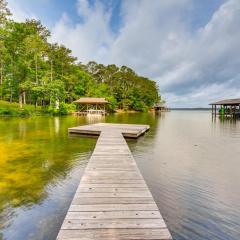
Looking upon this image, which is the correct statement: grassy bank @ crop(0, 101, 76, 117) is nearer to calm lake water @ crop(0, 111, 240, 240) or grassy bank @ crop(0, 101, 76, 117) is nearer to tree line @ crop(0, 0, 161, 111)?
tree line @ crop(0, 0, 161, 111)

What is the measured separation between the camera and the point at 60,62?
4291 centimetres

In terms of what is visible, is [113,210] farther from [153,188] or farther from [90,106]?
[90,106]

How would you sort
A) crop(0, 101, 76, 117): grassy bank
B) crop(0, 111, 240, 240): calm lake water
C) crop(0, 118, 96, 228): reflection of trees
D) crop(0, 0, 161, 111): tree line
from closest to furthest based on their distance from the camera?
crop(0, 111, 240, 240): calm lake water < crop(0, 118, 96, 228): reflection of trees < crop(0, 101, 76, 117): grassy bank < crop(0, 0, 161, 111): tree line

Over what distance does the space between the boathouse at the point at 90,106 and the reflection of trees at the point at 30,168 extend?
2896 cm

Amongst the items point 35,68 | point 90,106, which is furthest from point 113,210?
point 90,106

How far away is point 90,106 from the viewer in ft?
152

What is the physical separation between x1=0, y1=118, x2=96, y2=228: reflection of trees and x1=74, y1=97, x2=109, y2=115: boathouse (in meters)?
29.0

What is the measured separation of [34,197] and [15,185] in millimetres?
978

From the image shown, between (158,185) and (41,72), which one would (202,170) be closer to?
(158,185)

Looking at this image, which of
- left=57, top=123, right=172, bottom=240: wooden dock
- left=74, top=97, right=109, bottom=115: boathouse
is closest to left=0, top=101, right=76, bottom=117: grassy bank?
left=74, top=97, right=109, bottom=115: boathouse

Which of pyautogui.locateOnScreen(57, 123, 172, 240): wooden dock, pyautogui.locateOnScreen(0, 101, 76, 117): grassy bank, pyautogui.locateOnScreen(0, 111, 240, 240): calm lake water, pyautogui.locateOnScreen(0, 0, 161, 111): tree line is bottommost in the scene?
pyautogui.locateOnScreen(0, 111, 240, 240): calm lake water

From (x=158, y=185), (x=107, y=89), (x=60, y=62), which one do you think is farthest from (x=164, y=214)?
(x=107, y=89)

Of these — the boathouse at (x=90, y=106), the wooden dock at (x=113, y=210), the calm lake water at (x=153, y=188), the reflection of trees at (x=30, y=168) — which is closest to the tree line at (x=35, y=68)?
the boathouse at (x=90, y=106)

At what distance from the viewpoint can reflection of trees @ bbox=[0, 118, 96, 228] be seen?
16.7 feet
